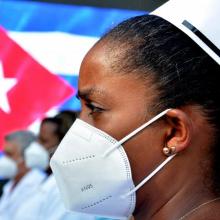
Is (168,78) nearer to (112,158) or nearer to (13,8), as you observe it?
(112,158)

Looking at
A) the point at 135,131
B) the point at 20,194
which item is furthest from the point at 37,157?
the point at 135,131

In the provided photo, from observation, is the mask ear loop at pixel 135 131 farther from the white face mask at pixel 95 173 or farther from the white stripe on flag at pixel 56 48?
the white stripe on flag at pixel 56 48

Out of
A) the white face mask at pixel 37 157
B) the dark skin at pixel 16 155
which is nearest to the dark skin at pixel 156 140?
the white face mask at pixel 37 157

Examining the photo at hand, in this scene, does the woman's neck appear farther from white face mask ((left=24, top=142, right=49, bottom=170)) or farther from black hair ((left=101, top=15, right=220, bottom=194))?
white face mask ((left=24, top=142, right=49, bottom=170))

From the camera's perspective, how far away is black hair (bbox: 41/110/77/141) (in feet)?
12.8

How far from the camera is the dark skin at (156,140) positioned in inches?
50.4

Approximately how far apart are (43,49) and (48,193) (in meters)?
1.65

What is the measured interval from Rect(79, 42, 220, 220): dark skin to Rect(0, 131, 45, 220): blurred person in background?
8.51 ft

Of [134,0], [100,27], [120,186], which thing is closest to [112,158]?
[120,186]

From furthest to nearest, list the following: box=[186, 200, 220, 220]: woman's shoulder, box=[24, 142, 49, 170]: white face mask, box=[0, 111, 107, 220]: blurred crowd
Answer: box=[24, 142, 49, 170]: white face mask < box=[0, 111, 107, 220]: blurred crowd < box=[186, 200, 220, 220]: woman's shoulder

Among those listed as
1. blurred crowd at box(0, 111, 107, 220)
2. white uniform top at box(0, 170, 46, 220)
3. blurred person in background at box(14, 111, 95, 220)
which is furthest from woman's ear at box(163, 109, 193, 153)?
white uniform top at box(0, 170, 46, 220)

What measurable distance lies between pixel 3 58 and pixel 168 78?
144 inches

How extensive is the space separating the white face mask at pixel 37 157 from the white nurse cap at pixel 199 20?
2.73 metres

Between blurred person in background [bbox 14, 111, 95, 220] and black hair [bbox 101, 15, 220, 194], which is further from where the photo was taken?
blurred person in background [bbox 14, 111, 95, 220]
